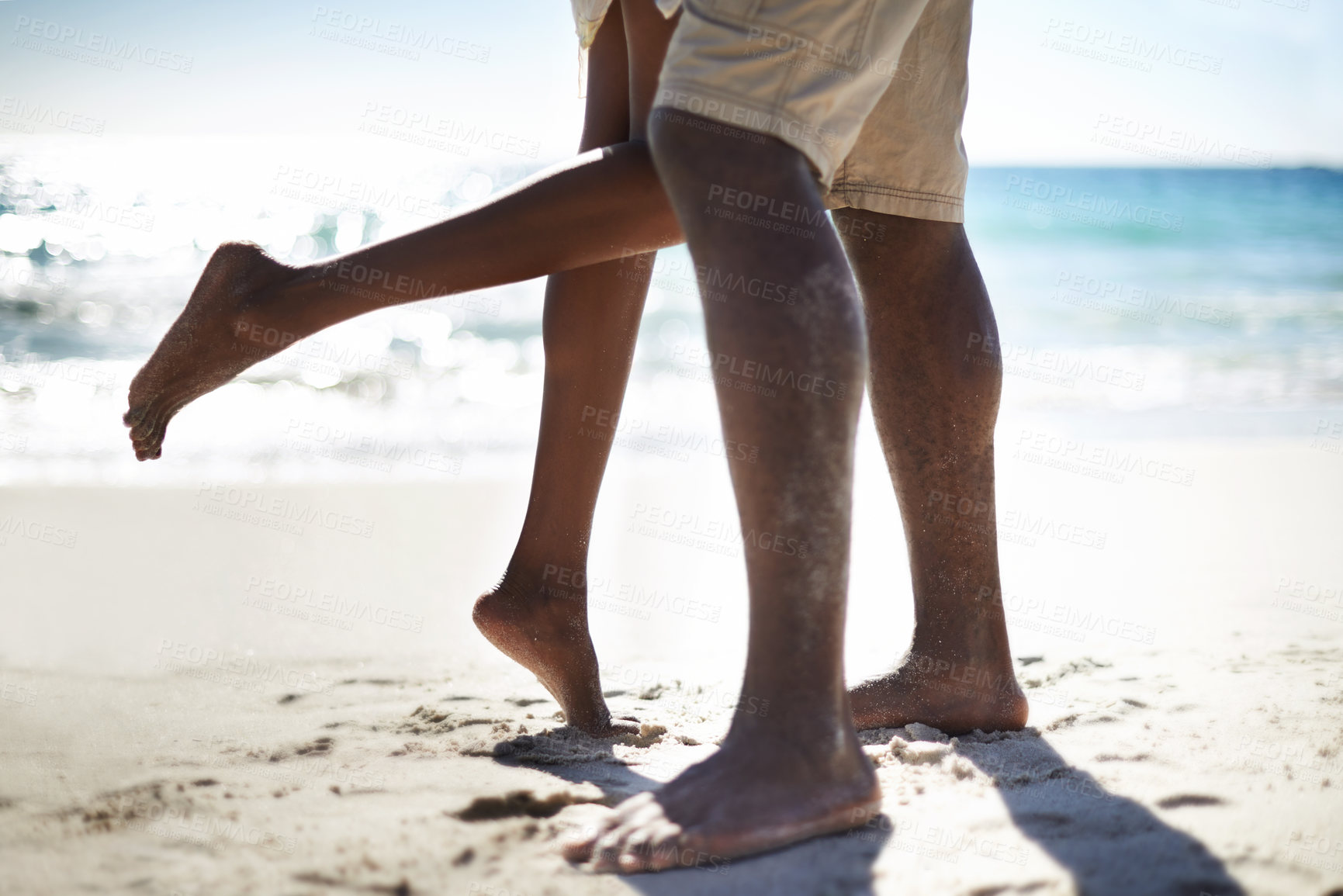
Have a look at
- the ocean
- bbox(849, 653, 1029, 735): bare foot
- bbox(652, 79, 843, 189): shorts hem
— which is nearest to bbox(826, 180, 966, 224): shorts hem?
the ocean

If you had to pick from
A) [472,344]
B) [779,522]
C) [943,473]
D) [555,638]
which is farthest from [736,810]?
[472,344]

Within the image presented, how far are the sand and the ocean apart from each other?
0.60m

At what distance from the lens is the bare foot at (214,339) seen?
4.13 ft

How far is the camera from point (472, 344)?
804 centimetres

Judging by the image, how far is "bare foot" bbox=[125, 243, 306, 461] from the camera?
1.26 meters

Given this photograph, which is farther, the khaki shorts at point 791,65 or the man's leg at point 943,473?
the man's leg at point 943,473

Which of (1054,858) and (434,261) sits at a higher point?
(434,261)

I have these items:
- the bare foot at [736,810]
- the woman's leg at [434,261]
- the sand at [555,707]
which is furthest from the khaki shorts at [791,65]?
the sand at [555,707]

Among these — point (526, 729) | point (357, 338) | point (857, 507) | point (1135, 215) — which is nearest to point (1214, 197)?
point (1135, 215)

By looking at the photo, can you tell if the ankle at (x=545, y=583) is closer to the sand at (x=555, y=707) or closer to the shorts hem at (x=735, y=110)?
the sand at (x=555, y=707)

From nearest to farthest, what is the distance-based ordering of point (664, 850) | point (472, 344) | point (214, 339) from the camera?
point (664, 850) → point (214, 339) → point (472, 344)

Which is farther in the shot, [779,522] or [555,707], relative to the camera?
[555,707]

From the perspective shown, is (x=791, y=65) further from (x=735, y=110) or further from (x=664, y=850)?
(x=664, y=850)

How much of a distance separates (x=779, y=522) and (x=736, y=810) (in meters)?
0.26
